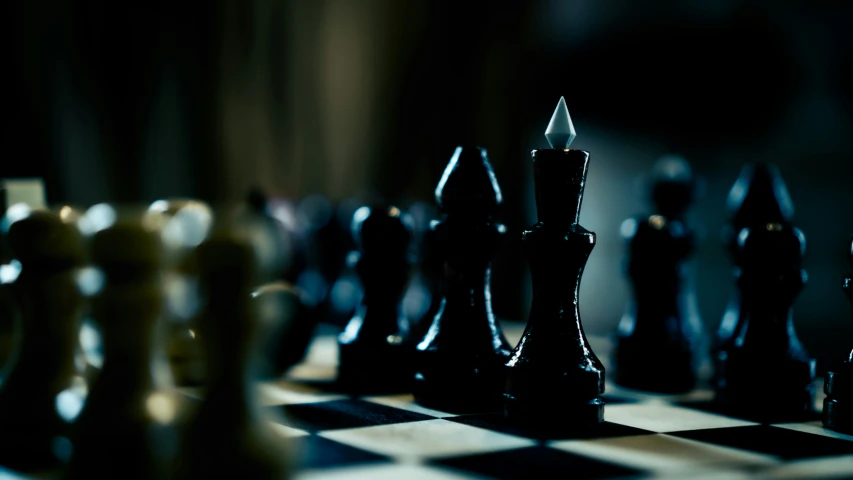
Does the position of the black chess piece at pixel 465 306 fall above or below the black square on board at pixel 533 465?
above

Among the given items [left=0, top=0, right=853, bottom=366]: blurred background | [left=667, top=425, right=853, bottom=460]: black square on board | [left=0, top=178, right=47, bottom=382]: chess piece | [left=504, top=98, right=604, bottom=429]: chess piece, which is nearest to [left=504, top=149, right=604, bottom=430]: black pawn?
[left=504, top=98, right=604, bottom=429]: chess piece

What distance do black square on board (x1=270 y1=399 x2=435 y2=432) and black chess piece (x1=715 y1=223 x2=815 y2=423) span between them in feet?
1.36

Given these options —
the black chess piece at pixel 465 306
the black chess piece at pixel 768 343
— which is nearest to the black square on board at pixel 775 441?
the black chess piece at pixel 768 343

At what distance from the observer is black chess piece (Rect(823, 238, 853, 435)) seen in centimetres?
92

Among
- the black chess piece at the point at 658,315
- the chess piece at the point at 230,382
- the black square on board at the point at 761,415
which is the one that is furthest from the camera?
the black chess piece at the point at 658,315

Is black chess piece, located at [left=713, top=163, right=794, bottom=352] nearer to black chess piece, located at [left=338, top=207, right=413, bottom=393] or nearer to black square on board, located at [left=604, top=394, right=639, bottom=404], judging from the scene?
black square on board, located at [left=604, top=394, right=639, bottom=404]

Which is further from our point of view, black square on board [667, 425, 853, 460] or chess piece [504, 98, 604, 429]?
chess piece [504, 98, 604, 429]

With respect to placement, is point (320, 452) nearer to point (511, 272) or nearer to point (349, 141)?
point (511, 272)

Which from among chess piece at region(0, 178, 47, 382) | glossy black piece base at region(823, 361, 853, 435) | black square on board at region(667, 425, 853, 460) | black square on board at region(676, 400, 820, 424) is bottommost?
black square on board at region(667, 425, 853, 460)

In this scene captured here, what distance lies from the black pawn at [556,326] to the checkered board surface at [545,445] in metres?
0.03

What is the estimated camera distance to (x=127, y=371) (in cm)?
72

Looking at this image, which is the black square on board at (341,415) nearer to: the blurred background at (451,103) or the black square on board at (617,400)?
the black square on board at (617,400)

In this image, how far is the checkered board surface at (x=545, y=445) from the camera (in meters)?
0.73

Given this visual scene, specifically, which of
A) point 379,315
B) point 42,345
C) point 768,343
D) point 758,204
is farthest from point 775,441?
point 42,345
